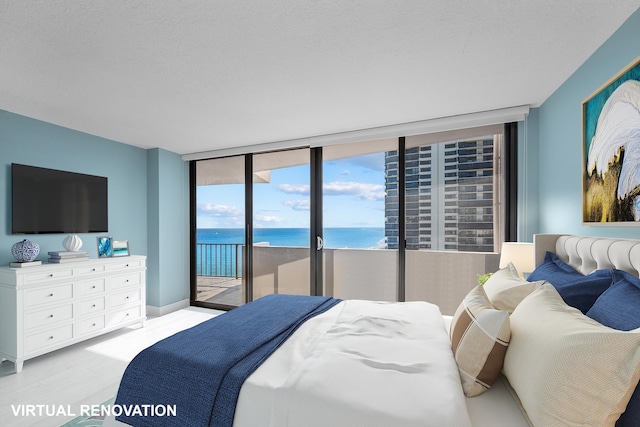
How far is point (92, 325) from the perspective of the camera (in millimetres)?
3234

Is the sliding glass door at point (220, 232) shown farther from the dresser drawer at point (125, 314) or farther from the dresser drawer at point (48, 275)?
the dresser drawer at point (48, 275)

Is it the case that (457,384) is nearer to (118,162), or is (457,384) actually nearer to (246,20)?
(246,20)

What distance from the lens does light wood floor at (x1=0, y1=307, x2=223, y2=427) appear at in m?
2.17

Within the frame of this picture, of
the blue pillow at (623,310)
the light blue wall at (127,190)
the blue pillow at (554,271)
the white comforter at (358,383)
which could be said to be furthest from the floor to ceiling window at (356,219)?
the blue pillow at (623,310)

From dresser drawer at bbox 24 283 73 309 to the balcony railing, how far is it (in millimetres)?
1875

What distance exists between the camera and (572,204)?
2189 millimetres

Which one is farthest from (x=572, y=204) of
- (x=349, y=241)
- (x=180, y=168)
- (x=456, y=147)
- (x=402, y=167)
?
(x=180, y=168)

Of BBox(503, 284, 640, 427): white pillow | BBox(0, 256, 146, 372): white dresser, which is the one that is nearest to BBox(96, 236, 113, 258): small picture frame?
BBox(0, 256, 146, 372): white dresser

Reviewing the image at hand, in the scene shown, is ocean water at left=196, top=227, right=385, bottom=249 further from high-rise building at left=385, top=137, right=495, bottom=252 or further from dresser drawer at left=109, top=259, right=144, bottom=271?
dresser drawer at left=109, top=259, right=144, bottom=271

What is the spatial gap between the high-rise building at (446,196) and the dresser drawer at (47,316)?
3.48 meters

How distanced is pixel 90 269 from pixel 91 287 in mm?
196

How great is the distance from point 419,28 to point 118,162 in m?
4.00

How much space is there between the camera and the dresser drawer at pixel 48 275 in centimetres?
274

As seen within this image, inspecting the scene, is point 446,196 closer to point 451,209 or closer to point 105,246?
point 451,209
